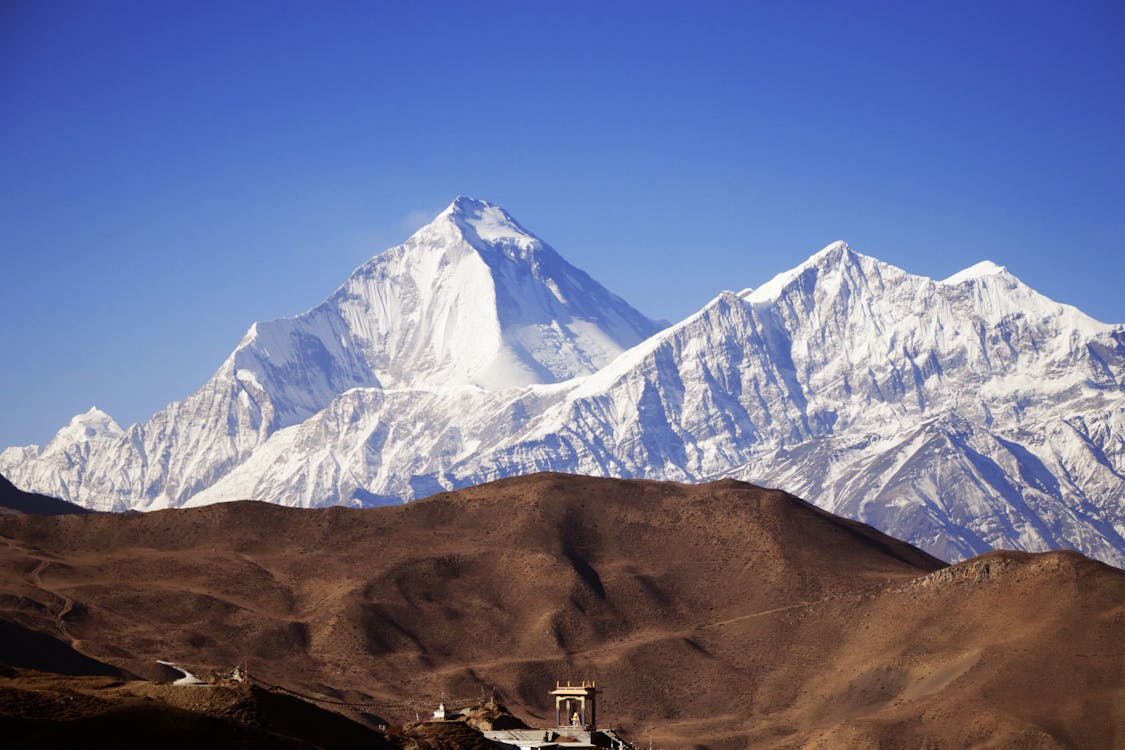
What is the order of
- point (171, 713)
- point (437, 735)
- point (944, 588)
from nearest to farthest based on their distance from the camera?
point (171, 713) < point (437, 735) < point (944, 588)

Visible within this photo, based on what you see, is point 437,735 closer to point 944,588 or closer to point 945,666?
point 945,666

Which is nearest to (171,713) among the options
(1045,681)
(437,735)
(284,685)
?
(437,735)

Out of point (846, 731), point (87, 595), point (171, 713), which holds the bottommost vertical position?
point (171, 713)

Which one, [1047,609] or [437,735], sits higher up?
[1047,609]

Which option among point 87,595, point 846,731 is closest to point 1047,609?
point 846,731

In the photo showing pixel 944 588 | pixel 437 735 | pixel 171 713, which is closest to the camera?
pixel 171 713

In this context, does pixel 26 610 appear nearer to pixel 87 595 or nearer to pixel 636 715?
pixel 87 595

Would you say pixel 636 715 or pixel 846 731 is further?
pixel 636 715

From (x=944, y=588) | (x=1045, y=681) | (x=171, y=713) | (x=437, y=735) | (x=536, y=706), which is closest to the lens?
(x=171, y=713)

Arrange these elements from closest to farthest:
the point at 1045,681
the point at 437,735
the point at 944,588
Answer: the point at 437,735 < the point at 1045,681 < the point at 944,588
